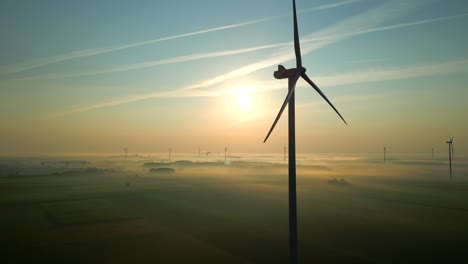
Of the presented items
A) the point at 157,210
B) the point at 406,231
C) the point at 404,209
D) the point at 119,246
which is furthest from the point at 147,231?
the point at 404,209

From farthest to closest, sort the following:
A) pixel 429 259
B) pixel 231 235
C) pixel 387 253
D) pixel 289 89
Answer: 1. pixel 231 235
2. pixel 387 253
3. pixel 429 259
4. pixel 289 89

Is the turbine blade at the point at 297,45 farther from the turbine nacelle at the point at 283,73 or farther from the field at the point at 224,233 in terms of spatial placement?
the field at the point at 224,233

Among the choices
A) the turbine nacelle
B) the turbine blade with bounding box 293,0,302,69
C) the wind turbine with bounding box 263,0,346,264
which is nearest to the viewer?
the wind turbine with bounding box 263,0,346,264

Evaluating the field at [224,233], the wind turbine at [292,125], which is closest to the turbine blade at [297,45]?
the wind turbine at [292,125]

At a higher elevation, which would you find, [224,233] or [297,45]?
[297,45]

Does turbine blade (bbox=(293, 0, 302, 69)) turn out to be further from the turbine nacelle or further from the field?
the field

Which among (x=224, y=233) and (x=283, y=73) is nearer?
(x=283, y=73)

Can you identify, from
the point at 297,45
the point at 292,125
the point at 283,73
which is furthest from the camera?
the point at 297,45

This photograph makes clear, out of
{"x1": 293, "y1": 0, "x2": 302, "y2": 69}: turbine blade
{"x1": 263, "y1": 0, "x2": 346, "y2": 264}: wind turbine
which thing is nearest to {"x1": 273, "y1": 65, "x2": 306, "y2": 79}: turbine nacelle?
{"x1": 263, "y1": 0, "x2": 346, "y2": 264}: wind turbine

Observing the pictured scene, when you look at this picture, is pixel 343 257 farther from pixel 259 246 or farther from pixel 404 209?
pixel 404 209

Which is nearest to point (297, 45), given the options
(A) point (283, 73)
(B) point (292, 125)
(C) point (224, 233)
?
(A) point (283, 73)

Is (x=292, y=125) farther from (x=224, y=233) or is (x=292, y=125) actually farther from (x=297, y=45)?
(x=224, y=233)
